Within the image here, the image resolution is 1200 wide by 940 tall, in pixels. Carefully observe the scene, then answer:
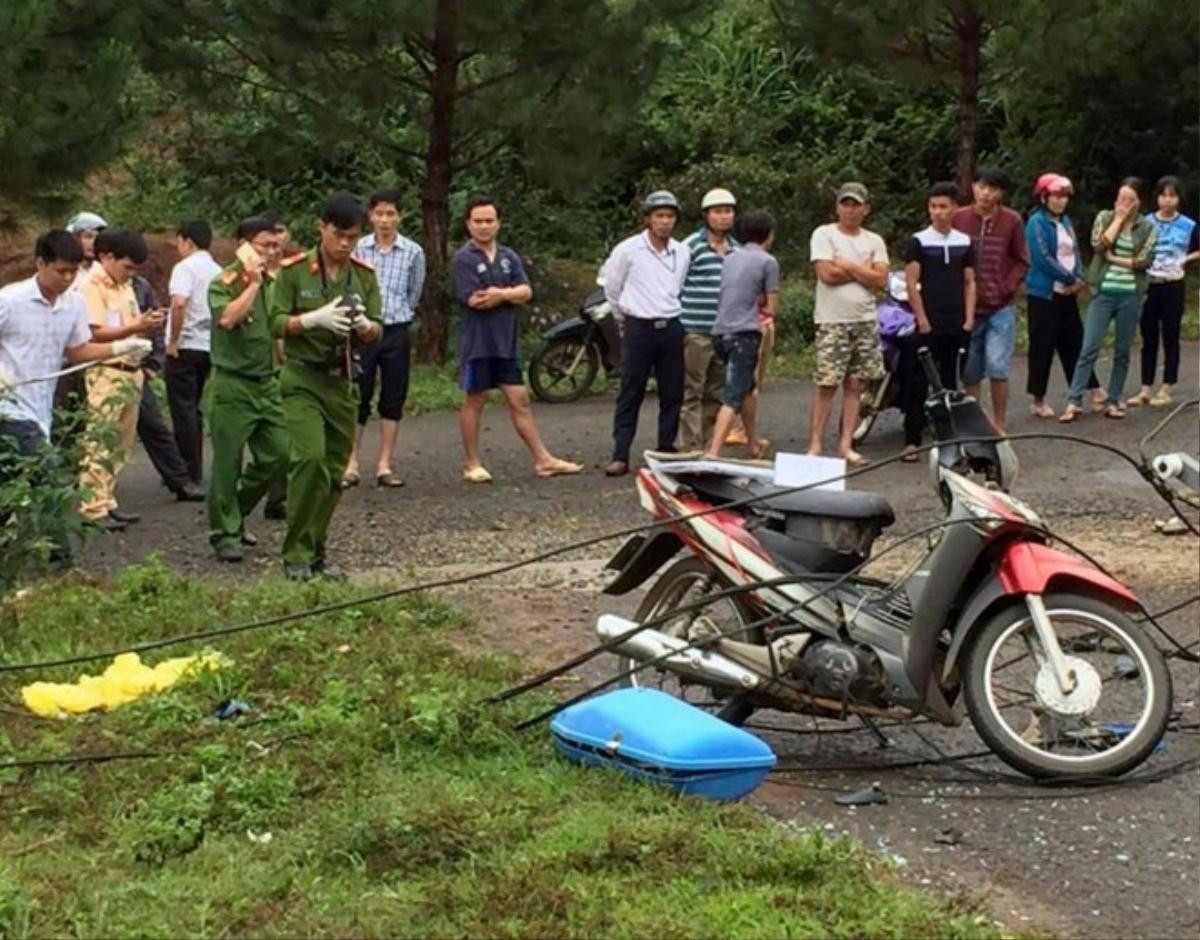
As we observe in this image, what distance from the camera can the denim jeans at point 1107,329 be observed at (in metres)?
13.3

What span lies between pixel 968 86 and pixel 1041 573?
13.5m

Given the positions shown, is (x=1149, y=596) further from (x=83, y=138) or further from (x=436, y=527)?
(x=83, y=138)

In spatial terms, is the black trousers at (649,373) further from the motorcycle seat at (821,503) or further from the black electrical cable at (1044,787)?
the black electrical cable at (1044,787)

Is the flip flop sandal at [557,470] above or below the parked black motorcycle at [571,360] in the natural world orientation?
below

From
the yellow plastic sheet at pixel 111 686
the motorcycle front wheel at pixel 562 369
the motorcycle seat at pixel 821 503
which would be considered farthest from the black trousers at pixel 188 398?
the motorcycle seat at pixel 821 503

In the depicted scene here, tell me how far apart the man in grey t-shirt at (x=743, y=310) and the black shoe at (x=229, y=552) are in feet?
10.1

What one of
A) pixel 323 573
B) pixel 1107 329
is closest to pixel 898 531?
pixel 323 573

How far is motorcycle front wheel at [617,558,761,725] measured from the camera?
6.61 m

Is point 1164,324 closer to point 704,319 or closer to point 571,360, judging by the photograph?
point 704,319

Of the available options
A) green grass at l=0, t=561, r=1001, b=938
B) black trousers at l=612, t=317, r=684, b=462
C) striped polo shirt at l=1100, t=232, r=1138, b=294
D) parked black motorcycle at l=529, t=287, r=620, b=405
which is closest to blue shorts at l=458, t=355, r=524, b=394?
black trousers at l=612, t=317, r=684, b=462

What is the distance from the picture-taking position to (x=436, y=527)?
35.1 ft

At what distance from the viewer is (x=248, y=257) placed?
10398 millimetres

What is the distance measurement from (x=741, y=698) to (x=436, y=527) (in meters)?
4.42

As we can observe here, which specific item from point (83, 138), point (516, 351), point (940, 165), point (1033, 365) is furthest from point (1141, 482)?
point (940, 165)
